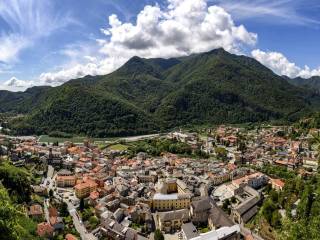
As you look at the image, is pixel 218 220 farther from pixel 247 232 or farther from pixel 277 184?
pixel 277 184

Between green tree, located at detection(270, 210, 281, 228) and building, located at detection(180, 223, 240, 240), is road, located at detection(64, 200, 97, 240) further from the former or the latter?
green tree, located at detection(270, 210, 281, 228)

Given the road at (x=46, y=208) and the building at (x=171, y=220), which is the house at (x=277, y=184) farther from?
the road at (x=46, y=208)

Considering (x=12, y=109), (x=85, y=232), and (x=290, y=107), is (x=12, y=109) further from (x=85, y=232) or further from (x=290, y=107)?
(x=85, y=232)

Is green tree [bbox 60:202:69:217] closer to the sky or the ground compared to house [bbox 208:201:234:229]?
closer to the sky

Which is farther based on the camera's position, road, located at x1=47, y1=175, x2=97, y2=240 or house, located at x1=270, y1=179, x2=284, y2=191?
house, located at x1=270, y1=179, x2=284, y2=191

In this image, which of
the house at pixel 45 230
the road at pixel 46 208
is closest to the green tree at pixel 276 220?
the house at pixel 45 230

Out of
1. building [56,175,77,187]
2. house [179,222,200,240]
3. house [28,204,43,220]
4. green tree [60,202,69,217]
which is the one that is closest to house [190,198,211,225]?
house [179,222,200,240]
